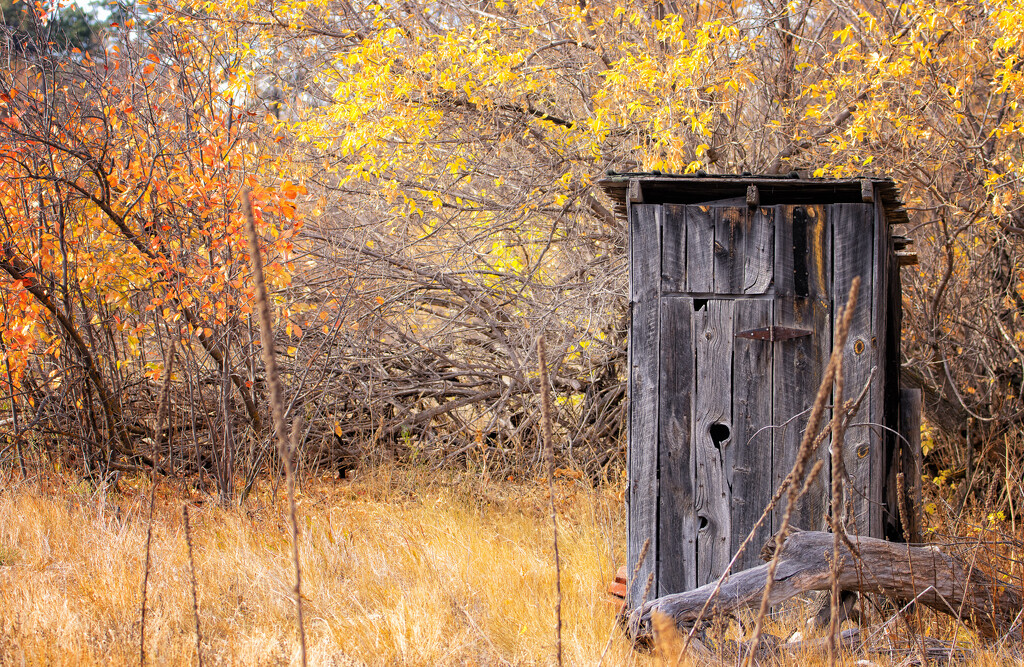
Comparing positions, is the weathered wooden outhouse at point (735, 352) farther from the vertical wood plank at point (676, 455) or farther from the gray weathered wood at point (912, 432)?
the gray weathered wood at point (912, 432)

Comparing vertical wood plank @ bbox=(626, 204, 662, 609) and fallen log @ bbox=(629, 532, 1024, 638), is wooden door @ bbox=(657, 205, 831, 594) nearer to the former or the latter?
vertical wood plank @ bbox=(626, 204, 662, 609)

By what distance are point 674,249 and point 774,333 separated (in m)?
0.58

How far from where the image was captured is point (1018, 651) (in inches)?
126

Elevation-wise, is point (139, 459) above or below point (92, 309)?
below

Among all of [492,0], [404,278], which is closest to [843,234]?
[404,278]

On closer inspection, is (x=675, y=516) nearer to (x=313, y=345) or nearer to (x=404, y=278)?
(x=404, y=278)

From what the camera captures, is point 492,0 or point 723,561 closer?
point 723,561

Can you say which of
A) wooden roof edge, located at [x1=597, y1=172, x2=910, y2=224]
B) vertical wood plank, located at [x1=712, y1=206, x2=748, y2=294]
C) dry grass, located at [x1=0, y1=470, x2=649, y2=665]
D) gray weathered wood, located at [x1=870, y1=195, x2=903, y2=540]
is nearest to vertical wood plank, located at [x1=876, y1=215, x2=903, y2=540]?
gray weathered wood, located at [x1=870, y1=195, x2=903, y2=540]

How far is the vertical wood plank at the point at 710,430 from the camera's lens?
3672 millimetres

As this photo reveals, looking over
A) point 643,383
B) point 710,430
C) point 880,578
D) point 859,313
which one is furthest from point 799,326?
point 880,578

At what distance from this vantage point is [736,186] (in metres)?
3.64

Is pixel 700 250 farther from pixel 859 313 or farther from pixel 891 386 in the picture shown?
pixel 891 386

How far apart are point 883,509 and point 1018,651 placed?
80 cm

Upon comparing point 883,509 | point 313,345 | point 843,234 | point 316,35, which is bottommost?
point 883,509
